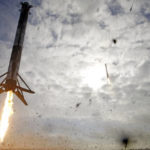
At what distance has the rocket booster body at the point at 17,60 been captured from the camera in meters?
22.8

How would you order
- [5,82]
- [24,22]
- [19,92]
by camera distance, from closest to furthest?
[5,82]
[19,92]
[24,22]

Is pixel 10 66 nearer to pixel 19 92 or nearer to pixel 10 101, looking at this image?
pixel 19 92

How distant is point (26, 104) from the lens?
26875 mm

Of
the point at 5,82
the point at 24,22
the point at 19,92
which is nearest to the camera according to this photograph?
the point at 5,82

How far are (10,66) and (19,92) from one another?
177 inches

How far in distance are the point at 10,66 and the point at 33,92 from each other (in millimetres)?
5894

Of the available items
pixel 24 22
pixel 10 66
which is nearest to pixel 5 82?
pixel 10 66

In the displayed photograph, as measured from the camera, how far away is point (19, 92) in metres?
24.7

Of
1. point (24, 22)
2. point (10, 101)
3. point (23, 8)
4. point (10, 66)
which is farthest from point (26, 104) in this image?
point (23, 8)

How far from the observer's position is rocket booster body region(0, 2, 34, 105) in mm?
22802

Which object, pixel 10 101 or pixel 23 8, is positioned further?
pixel 23 8

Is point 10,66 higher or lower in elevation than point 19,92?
higher

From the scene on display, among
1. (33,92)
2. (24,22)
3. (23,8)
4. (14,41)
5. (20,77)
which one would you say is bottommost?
(33,92)

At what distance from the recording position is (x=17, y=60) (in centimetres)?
2397
